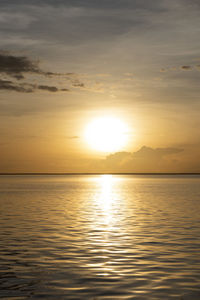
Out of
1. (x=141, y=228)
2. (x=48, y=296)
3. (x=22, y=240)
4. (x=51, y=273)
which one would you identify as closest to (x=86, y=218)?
→ (x=141, y=228)

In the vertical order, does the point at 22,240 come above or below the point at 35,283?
above

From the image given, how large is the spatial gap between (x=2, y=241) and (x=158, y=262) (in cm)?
1172

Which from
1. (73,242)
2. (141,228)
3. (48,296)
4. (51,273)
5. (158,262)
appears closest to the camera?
(48,296)

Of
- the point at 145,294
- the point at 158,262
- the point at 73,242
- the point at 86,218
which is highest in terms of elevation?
the point at 86,218

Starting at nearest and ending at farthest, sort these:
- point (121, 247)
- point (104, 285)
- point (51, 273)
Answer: point (104, 285) < point (51, 273) < point (121, 247)

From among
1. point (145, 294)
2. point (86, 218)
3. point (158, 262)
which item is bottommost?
point (145, 294)

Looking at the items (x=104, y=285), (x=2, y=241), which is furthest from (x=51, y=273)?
(x=2, y=241)

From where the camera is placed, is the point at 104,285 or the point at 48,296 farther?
the point at 104,285

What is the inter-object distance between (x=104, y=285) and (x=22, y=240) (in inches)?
507

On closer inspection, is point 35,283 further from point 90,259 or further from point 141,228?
point 141,228

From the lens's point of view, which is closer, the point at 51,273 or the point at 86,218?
the point at 51,273

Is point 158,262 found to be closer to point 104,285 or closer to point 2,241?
point 104,285

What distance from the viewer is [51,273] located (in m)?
18.7

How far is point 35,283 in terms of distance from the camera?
16938mm
